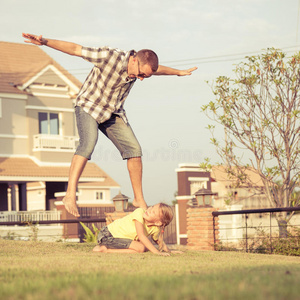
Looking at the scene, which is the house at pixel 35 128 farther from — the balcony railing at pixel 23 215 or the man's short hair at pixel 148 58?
the man's short hair at pixel 148 58

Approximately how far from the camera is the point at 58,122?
30.2 meters

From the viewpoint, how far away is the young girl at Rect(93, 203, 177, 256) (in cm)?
717

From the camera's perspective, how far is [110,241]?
765 cm

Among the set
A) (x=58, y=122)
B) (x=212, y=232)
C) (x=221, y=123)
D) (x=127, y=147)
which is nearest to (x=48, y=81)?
(x=58, y=122)

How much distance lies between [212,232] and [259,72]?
5.50 meters

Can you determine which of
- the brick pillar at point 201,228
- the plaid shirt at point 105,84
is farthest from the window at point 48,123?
the plaid shirt at point 105,84

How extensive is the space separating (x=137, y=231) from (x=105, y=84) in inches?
74.7

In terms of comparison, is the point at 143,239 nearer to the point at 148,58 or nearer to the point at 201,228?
the point at 148,58

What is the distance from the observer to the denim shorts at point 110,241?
7542 millimetres

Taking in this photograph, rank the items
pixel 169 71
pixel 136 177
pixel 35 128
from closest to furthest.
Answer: pixel 169 71 < pixel 136 177 < pixel 35 128

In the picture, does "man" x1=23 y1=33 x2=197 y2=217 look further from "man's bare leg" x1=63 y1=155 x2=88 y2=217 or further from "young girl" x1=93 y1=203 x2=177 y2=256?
"young girl" x1=93 y1=203 x2=177 y2=256

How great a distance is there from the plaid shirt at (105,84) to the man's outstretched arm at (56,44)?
14 centimetres

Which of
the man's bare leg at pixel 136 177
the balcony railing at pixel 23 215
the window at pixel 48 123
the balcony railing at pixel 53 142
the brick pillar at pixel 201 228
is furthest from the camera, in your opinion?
the window at pixel 48 123

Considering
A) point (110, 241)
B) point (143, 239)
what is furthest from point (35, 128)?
point (143, 239)
